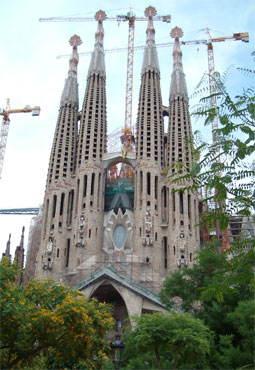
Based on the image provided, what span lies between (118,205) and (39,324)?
38493mm

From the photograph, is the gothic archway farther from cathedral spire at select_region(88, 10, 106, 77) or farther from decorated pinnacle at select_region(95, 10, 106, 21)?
decorated pinnacle at select_region(95, 10, 106, 21)

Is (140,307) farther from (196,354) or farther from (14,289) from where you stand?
(14,289)

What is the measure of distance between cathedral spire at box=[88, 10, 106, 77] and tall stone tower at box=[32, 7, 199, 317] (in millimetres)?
522

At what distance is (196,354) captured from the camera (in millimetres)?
21891

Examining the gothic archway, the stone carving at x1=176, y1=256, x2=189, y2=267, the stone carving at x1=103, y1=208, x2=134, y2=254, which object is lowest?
the gothic archway

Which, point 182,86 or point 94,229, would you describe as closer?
point 94,229

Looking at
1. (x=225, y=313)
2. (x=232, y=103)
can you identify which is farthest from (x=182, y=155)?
(x=232, y=103)

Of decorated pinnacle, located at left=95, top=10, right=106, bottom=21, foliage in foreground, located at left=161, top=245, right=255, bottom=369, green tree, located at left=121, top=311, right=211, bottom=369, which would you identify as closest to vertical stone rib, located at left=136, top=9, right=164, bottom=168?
decorated pinnacle, located at left=95, top=10, right=106, bottom=21

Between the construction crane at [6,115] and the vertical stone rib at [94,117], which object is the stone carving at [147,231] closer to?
the vertical stone rib at [94,117]

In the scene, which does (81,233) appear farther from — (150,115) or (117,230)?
(150,115)

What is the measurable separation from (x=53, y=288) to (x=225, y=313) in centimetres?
1535

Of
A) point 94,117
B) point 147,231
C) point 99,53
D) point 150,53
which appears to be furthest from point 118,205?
point 99,53

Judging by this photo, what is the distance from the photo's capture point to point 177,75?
61094 mm

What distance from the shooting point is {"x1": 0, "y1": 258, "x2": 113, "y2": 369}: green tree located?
613 inches
